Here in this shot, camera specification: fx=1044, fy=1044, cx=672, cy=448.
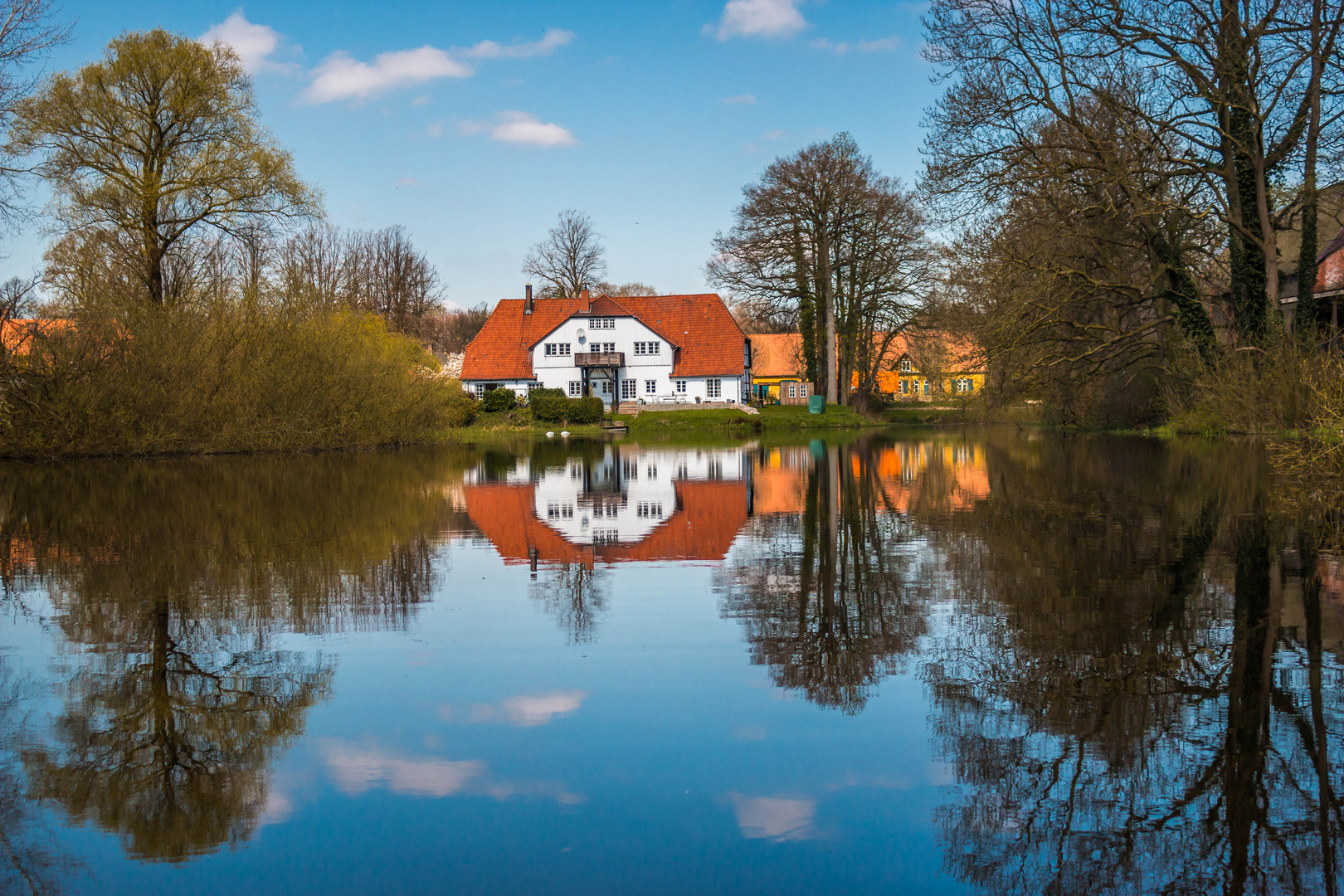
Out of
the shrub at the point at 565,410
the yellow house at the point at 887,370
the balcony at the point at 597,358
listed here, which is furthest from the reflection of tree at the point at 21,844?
the balcony at the point at 597,358

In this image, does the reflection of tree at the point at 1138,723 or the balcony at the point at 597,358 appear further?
the balcony at the point at 597,358

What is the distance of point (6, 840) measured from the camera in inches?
134

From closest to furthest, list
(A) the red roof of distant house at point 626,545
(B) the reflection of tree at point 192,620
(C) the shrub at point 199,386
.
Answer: (B) the reflection of tree at point 192,620, (A) the red roof of distant house at point 626,545, (C) the shrub at point 199,386

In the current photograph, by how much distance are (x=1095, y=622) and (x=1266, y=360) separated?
20403mm

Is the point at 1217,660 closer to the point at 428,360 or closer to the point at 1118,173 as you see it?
the point at 1118,173

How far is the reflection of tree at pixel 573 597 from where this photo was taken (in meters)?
6.64

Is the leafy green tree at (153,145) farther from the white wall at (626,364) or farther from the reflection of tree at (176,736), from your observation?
the white wall at (626,364)

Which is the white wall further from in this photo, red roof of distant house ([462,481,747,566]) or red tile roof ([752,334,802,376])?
red roof of distant house ([462,481,747,566])

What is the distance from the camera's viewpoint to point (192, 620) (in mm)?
6730

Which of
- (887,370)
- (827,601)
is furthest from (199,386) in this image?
(887,370)

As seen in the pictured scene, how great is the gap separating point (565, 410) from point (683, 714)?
1944 inches

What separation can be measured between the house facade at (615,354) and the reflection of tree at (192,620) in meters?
51.6

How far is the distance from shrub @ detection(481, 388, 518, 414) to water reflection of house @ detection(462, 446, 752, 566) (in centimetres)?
3033

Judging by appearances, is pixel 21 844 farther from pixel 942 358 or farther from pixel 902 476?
pixel 942 358
